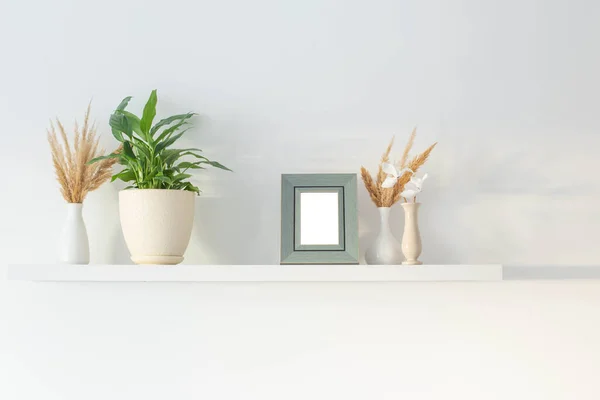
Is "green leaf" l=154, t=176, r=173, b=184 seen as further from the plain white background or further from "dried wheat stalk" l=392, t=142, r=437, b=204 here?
"dried wheat stalk" l=392, t=142, r=437, b=204

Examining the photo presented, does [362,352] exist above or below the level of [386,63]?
below

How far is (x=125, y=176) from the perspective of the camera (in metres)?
1.60

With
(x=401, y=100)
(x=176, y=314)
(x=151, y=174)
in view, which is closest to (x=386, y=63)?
(x=401, y=100)

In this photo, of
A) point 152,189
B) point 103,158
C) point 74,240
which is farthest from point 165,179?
point 74,240

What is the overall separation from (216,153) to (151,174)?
8.2 inches

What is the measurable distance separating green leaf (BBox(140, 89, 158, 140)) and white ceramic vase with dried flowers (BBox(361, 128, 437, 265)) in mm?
515

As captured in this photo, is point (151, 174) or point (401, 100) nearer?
point (151, 174)

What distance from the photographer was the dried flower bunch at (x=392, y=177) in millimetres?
1621

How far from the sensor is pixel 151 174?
5.21 ft

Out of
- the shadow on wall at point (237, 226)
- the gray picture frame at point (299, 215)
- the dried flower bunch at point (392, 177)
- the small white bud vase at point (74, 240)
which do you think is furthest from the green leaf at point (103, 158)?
the dried flower bunch at point (392, 177)

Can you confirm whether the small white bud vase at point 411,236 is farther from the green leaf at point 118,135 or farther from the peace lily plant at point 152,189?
the green leaf at point 118,135

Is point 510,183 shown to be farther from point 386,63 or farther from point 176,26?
point 176,26

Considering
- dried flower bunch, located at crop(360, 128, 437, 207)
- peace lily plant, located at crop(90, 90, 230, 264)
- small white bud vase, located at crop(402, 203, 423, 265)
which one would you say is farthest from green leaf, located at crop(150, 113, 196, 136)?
small white bud vase, located at crop(402, 203, 423, 265)

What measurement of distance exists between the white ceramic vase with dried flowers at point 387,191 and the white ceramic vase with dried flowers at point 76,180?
0.64m
